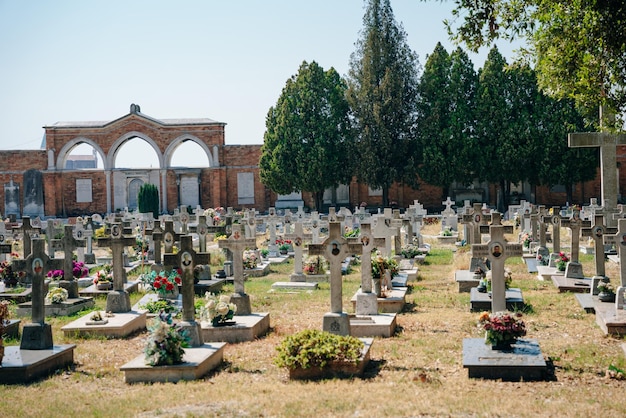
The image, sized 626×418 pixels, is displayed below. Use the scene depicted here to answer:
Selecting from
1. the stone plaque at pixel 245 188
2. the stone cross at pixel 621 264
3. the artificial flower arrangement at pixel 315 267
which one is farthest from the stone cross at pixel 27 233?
the stone plaque at pixel 245 188

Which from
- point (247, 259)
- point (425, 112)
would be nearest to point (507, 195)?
point (425, 112)

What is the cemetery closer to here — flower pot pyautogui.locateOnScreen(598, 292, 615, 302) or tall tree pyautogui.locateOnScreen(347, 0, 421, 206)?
flower pot pyautogui.locateOnScreen(598, 292, 615, 302)

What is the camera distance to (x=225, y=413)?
6695 mm

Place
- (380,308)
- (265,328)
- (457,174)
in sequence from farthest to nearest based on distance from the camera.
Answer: (457,174), (380,308), (265,328)

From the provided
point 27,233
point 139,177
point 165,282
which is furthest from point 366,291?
→ point 139,177

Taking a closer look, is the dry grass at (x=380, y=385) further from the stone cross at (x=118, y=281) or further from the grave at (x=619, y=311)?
the stone cross at (x=118, y=281)

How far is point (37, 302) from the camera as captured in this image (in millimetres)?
9492

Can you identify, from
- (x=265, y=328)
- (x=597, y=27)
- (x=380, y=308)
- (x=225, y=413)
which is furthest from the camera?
(x=380, y=308)

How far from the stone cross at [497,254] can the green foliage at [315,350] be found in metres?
2.28

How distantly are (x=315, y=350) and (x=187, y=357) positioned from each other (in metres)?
1.61

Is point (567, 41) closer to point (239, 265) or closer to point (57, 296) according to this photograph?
point (239, 265)

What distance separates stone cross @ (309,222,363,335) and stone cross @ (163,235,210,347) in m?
1.62

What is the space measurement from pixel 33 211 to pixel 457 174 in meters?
25.3

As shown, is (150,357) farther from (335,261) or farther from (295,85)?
(295,85)
